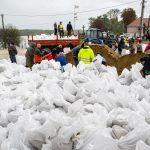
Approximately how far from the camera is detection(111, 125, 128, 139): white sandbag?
3.46 metres

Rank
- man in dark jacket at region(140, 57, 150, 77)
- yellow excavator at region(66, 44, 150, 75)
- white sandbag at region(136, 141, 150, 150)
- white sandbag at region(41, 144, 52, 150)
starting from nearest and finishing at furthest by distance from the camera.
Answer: white sandbag at region(136, 141, 150, 150), white sandbag at region(41, 144, 52, 150), man in dark jacket at region(140, 57, 150, 77), yellow excavator at region(66, 44, 150, 75)

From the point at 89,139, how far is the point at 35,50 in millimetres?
7496

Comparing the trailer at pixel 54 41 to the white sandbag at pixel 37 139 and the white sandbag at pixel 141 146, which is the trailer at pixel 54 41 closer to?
the white sandbag at pixel 37 139

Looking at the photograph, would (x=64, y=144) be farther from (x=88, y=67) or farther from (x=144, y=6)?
(x=144, y=6)

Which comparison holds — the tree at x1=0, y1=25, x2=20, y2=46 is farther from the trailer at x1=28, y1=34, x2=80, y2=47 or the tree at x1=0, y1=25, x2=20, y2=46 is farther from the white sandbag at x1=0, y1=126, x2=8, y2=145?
the white sandbag at x1=0, y1=126, x2=8, y2=145

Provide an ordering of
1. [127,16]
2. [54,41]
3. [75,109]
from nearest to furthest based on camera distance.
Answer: [75,109] < [54,41] < [127,16]

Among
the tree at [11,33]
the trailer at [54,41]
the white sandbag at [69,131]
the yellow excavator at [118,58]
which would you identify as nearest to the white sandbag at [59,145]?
the white sandbag at [69,131]

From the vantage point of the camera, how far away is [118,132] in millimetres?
3508

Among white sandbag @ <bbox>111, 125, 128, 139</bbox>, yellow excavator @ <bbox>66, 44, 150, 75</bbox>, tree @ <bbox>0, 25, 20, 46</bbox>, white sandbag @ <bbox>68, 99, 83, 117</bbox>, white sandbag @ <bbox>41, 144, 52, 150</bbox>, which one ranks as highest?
white sandbag @ <bbox>68, 99, 83, 117</bbox>

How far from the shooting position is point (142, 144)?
9.80 ft

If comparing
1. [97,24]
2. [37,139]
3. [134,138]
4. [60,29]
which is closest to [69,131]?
[37,139]

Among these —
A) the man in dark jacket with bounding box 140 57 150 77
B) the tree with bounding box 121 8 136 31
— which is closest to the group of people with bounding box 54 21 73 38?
the man in dark jacket with bounding box 140 57 150 77

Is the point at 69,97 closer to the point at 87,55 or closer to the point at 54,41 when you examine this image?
the point at 87,55

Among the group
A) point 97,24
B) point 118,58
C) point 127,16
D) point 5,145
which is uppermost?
point 127,16
